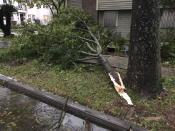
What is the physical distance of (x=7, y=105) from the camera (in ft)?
10.2

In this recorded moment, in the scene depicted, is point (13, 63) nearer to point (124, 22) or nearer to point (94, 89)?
point (94, 89)

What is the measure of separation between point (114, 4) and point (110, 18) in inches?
35.2

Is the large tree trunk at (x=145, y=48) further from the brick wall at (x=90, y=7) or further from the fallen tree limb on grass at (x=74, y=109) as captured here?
the brick wall at (x=90, y=7)

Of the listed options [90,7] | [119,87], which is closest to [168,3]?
[90,7]

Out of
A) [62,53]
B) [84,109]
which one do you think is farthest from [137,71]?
[62,53]

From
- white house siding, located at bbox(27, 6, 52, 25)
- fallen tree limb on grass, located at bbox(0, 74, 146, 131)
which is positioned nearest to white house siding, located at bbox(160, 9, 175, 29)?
fallen tree limb on grass, located at bbox(0, 74, 146, 131)

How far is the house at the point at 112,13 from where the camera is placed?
339 inches

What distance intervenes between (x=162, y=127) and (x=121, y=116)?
650mm

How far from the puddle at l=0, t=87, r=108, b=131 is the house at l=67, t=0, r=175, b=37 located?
7381 millimetres

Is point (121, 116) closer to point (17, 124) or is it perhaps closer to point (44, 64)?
point (17, 124)

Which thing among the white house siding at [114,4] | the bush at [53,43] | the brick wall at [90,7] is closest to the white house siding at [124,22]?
the white house siding at [114,4]

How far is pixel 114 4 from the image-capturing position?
879cm

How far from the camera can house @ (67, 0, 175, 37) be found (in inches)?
339

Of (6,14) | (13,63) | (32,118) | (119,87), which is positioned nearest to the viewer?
(32,118)
